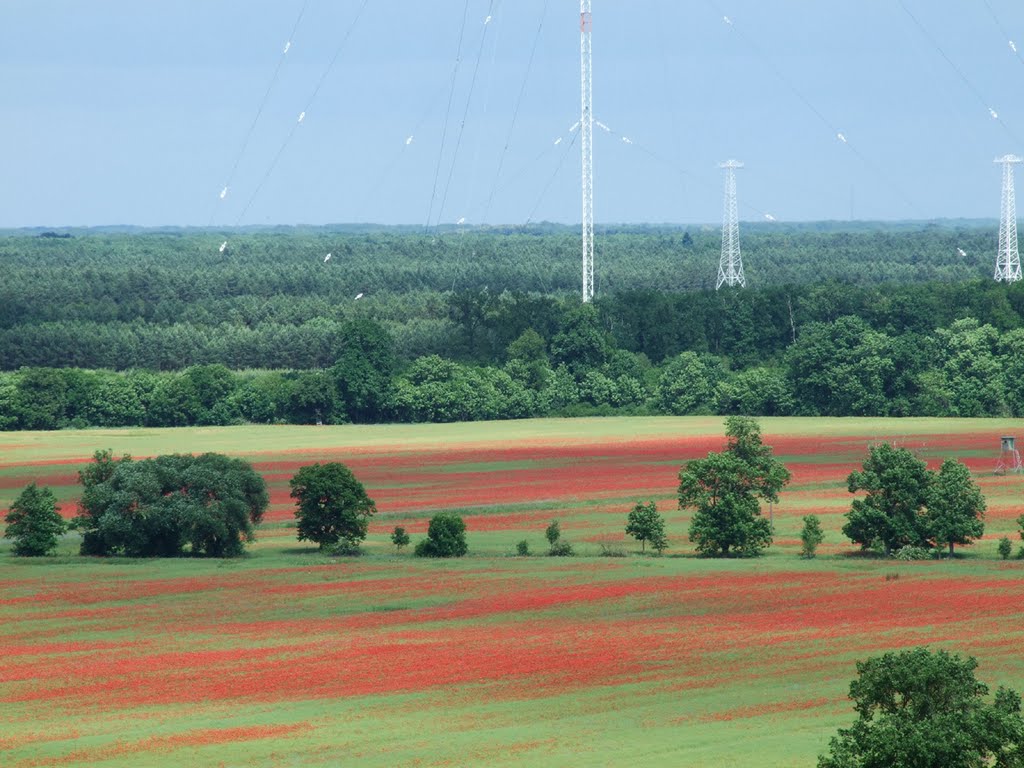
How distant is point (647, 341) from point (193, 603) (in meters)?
116

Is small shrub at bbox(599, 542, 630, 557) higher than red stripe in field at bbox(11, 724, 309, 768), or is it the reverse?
small shrub at bbox(599, 542, 630, 557)

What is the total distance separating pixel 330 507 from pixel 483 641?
77.1ft

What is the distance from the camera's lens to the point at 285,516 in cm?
9575

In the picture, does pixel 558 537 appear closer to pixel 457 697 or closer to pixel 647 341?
pixel 457 697

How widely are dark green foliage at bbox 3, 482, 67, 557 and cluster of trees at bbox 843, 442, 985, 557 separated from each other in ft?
108

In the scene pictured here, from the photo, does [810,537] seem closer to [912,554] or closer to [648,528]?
[912,554]

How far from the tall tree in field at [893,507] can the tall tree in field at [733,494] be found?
13.0 feet

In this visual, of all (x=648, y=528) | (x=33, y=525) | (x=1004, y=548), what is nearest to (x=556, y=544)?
(x=648, y=528)

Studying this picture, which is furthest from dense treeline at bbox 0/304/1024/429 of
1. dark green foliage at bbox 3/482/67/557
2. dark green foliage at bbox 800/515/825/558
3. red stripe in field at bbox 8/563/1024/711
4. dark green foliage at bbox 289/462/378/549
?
red stripe in field at bbox 8/563/1024/711

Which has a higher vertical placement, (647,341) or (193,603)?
(647,341)

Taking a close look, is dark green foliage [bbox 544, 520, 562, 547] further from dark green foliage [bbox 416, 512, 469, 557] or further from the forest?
the forest

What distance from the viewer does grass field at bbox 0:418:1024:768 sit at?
47344mm

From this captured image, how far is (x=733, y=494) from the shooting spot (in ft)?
270

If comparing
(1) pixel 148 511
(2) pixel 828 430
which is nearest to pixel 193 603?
(1) pixel 148 511
